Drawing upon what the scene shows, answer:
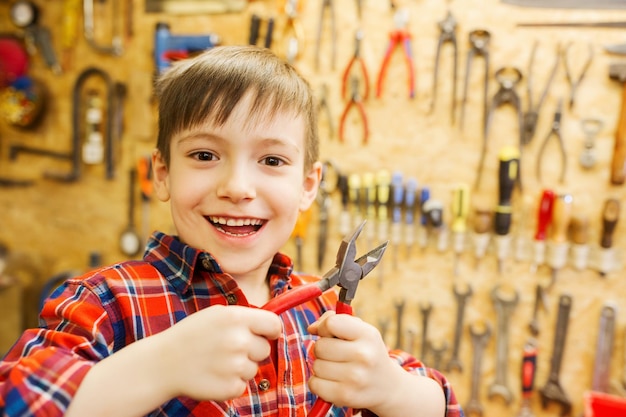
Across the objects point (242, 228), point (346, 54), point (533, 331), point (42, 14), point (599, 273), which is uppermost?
point (42, 14)

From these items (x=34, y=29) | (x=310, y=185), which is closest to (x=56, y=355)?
(x=310, y=185)

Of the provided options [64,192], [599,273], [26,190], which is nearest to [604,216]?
[599,273]

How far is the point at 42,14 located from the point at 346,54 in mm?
1572

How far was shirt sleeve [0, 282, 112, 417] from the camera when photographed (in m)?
0.62

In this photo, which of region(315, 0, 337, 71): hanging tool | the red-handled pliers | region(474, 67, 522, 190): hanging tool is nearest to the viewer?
the red-handled pliers

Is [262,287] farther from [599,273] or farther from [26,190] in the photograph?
[26,190]

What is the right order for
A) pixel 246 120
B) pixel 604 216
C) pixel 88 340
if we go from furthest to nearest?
pixel 604 216, pixel 246 120, pixel 88 340

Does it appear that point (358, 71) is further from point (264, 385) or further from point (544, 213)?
point (264, 385)

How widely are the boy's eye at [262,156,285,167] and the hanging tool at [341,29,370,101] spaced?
1.36 meters

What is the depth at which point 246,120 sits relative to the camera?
2.76 ft

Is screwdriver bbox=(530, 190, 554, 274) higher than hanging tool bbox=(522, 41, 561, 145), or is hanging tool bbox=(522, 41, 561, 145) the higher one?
hanging tool bbox=(522, 41, 561, 145)

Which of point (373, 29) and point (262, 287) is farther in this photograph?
point (373, 29)

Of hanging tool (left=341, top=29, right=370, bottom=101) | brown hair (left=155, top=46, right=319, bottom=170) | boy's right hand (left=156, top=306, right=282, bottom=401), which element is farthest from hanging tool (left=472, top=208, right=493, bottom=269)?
boy's right hand (left=156, top=306, right=282, bottom=401)

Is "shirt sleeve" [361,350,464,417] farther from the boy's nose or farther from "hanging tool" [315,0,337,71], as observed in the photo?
"hanging tool" [315,0,337,71]
